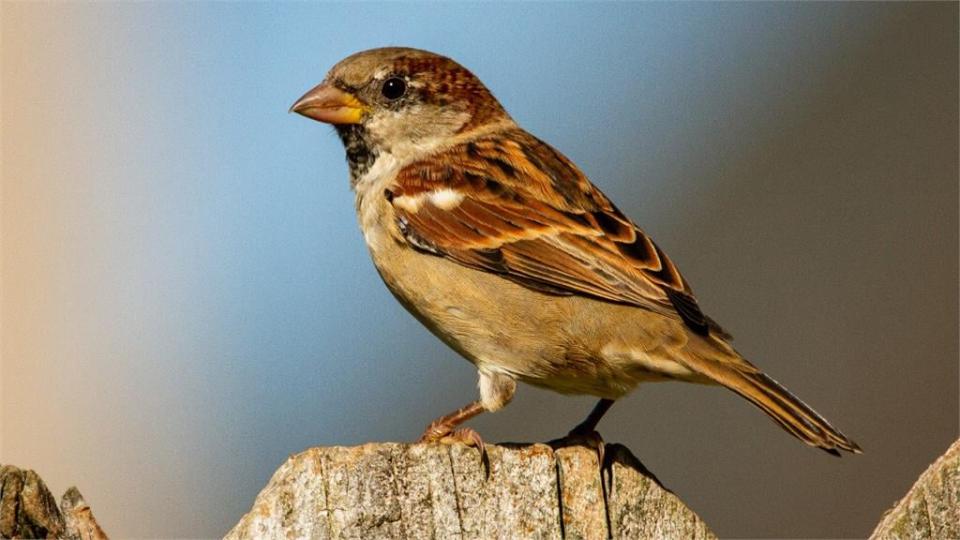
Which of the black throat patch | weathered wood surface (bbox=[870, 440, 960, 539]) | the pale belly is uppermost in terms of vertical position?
the black throat patch

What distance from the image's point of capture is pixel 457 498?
98.5 inches

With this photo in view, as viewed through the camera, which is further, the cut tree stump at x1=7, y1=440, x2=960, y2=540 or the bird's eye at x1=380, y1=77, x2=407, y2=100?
the bird's eye at x1=380, y1=77, x2=407, y2=100

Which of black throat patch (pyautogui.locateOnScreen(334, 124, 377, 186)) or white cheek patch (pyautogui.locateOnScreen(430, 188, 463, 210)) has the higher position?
black throat patch (pyautogui.locateOnScreen(334, 124, 377, 186))

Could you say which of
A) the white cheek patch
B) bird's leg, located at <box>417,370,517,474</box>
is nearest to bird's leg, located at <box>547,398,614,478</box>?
bird's leg, located at <box>417,370,517,474</box>

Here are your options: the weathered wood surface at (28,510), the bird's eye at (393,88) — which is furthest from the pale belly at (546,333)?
the weathered wood surface at (28,510)

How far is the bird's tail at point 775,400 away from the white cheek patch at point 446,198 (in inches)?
40.4

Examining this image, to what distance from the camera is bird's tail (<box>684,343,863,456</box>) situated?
3.64 meters

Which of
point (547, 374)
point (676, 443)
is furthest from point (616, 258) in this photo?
point (676, 443)

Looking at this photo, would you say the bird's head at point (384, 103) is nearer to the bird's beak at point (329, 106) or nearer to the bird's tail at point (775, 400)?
the bird's beak at point (329, 106)

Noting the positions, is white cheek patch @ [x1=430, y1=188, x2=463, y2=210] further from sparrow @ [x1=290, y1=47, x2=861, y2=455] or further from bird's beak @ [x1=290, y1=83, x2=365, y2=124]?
bird's beak @ [x1=290, y1=83, x2=365, y2=124]

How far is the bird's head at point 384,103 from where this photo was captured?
16.1 feet

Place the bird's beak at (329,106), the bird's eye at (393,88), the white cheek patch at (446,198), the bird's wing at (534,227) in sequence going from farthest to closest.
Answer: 1. the bird's eye at (393,88)
2. the bird's beak at (329,106)
3. the white cheek patch at (446,198)
4. the bird's wing at (534,227)

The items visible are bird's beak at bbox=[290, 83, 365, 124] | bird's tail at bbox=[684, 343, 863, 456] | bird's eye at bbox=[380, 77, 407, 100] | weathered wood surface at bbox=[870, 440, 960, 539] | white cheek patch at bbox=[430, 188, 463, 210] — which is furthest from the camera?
bird's eye at bbox=[380, 77, 407, 100]

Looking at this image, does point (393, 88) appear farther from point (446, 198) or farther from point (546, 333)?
point (546, 333)
